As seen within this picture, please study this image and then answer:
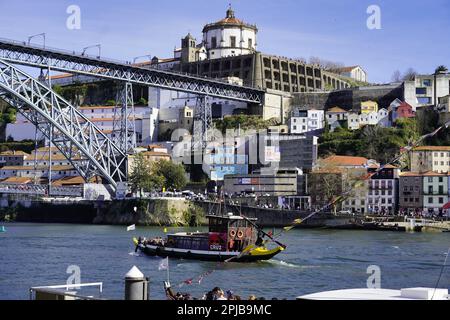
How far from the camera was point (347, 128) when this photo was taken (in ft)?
233

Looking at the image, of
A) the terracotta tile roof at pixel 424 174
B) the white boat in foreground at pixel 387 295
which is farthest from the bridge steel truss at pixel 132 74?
the white boat in foreground at pixel 387 295

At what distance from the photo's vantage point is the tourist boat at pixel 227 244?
104 feet

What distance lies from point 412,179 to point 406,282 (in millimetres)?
33818

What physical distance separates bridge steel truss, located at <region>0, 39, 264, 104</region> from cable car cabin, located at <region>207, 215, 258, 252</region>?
88.6ft

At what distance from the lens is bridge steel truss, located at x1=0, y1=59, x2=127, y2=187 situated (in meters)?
54.7

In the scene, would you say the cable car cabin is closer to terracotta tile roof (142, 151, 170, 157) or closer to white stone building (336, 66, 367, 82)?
terracotta tile roof (142, 151, 170, 157)

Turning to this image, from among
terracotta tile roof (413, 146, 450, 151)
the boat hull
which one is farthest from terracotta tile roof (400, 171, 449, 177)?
the boat hull

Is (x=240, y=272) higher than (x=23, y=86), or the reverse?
(x=23, y=86)

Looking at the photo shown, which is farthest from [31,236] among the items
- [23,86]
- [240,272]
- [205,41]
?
[205,41]

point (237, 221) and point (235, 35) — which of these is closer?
point (237, 221)

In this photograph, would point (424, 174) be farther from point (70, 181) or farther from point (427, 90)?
point (70, 181)

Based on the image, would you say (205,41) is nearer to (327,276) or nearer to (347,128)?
(347,128)

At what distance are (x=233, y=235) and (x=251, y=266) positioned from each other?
272 centimetres

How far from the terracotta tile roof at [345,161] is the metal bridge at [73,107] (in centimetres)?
1294
